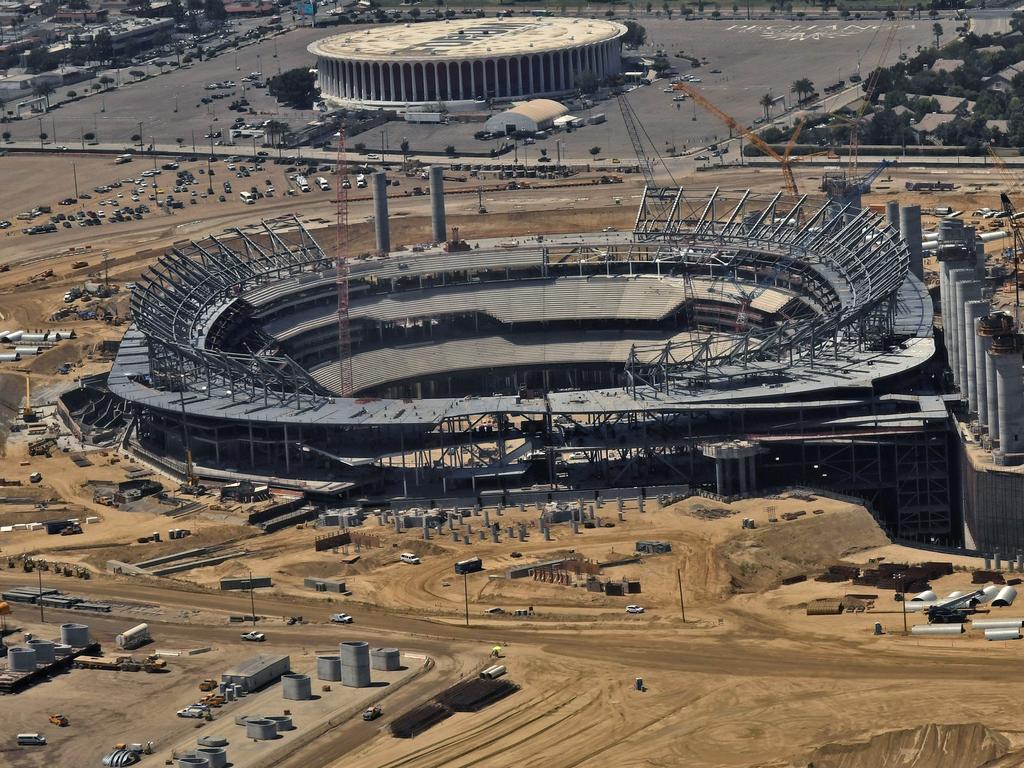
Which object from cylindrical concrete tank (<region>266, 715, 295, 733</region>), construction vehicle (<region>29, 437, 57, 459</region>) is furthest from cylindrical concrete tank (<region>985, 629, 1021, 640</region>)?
construction vehicle (<region>29, 437, 57, 459</region>)

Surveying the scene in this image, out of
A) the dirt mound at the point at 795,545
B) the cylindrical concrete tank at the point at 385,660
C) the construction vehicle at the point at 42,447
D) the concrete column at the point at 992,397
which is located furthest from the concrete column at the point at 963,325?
the construction vehicle at the point at 42,447

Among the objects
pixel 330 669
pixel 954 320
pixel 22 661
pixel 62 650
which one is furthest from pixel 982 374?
pixel 22 661

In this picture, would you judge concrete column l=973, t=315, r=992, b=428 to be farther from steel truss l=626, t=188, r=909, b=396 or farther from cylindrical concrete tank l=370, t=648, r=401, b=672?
cylindrical concrete tank l=370, t=648, r=401, b=672

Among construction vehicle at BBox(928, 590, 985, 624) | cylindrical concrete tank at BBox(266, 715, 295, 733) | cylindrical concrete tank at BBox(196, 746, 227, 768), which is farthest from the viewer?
construction vehicle at BBox(928, 590, 985, 624)

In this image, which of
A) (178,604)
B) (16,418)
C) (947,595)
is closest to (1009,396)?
(947,595)

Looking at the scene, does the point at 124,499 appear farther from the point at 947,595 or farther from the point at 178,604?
the point at 947,595

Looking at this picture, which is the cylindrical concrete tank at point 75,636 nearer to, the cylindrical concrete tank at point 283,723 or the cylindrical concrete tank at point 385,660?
the cylindrical concrete tank at point 385,660

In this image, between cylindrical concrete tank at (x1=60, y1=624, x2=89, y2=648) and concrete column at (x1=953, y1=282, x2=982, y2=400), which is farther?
Result: concrete column at (x1=953, y1=282, x2=982, y2=400)
